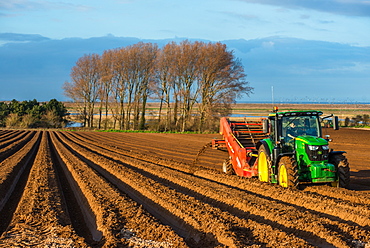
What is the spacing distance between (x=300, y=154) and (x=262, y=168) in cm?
186

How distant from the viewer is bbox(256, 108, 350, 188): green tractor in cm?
1098

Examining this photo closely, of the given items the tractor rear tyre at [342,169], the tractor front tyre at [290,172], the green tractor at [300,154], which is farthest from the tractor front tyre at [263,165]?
the tractor rear tyre at [342,169]

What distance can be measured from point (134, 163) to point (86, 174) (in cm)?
421

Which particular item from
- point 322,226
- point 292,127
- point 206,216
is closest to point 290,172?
point 292,127

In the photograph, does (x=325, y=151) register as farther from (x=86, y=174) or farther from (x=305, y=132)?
(x=86, y=174)

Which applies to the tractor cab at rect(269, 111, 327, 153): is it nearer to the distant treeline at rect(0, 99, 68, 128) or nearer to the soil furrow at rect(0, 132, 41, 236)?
the soil furrow at rect(0, 132, 41, 236)

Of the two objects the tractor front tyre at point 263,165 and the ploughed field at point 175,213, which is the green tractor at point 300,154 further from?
the ploughed field at point 175,213

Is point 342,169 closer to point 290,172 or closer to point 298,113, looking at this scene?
point 290,172

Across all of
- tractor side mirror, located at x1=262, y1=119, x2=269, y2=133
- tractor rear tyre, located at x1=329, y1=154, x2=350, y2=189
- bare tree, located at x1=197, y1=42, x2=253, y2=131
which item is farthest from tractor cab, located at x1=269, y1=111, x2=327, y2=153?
bare tree, located at x1=197, y1=42, x2=253, y2=131

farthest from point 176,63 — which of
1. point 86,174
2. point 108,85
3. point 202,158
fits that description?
point 86,174

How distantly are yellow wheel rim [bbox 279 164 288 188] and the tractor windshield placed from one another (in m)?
0.99

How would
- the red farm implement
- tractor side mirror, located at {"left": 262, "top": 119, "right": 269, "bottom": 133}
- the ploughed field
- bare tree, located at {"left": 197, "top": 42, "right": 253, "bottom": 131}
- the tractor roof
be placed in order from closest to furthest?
the ploughed field
tractor side mirror, located at {"left": 262, "top": 119, "right": 269, "bottom": 133}
the tractor roof
the red farm implement
bare tree, located at {"left": 197, "top": 42, "right": 253, "bottom": 131}

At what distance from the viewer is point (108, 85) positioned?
61250mm

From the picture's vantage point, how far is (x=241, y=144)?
14.7m
